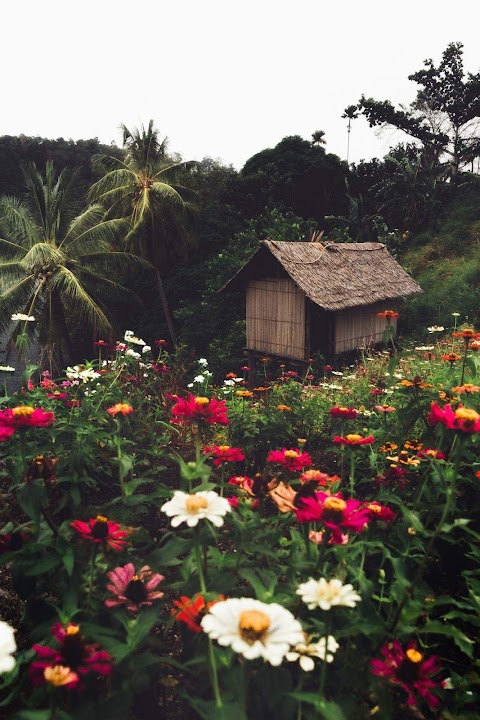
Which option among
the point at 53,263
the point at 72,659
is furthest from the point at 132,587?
the point at 53,263

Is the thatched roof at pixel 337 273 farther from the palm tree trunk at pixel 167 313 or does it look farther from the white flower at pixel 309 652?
the white flower at pixel 309 652

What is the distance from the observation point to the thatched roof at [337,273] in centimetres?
1327

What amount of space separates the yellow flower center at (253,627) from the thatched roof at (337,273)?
11.9 metres

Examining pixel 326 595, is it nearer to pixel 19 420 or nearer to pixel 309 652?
pixel 309 652

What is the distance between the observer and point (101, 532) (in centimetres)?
148

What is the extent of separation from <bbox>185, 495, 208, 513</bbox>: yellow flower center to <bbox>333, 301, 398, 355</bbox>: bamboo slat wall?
12.7 meters

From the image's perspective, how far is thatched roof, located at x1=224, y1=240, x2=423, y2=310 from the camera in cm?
1327

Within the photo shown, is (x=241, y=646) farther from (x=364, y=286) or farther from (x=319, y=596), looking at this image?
(x=364, y=286)

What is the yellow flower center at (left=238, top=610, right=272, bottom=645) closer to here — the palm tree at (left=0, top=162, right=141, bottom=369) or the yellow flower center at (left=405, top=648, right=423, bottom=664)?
the yellow flower center at (left=405, top=648, right=423, bottom=664)

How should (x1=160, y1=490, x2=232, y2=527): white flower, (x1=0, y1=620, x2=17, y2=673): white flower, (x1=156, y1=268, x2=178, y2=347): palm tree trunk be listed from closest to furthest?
1. (x1=0, y1=620, x2=17, y2=673): white flower
2. (x1=160, y1=490, x2=232, y2=527): white flower
3. (x1=156, y1=268, x2=178, y2=347): palm tree trunk

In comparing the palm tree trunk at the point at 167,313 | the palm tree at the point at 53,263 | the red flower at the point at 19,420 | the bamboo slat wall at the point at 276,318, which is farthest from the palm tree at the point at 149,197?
the red flower at the point at 19,420

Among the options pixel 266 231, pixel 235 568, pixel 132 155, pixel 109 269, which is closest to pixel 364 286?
pixel 266 231

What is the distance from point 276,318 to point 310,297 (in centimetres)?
199

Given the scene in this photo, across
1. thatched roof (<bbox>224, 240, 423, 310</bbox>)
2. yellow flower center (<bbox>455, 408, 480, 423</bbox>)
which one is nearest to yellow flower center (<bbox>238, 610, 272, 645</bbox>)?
yellow flower center (<bbox>455, 408, 480, 423</bbox>)
